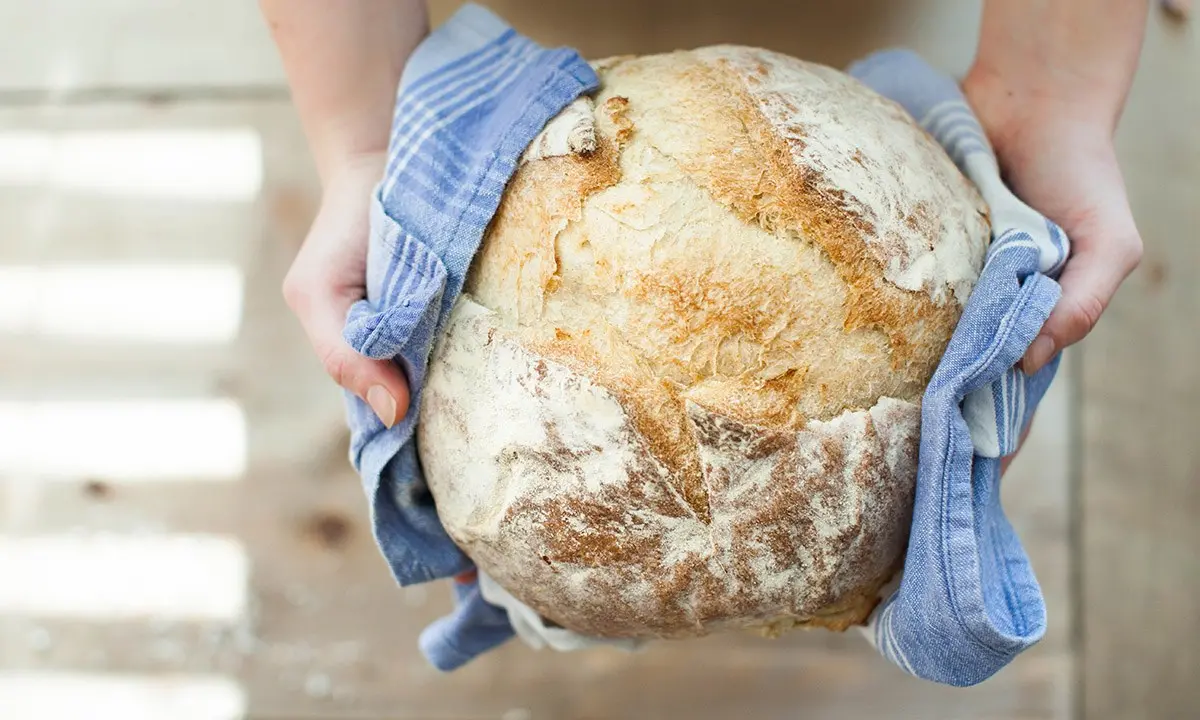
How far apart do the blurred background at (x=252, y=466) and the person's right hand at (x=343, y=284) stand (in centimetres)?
50

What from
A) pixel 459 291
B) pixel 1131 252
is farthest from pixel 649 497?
pixel 1131 252

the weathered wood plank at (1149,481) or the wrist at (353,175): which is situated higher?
the wrist at (353,175)

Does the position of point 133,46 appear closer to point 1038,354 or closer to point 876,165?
point 876,165

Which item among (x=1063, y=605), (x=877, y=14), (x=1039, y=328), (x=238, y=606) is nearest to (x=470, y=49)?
(x=1039, y=328)

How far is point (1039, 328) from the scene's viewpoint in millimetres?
822

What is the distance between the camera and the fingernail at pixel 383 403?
882 millimetres

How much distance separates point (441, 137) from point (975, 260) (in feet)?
1.61

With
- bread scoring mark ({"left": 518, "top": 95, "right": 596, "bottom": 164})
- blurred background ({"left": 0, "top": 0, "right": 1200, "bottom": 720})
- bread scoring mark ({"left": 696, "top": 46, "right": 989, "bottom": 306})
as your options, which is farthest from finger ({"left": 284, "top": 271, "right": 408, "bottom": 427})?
blurred background ({"left": 0, "top": 0, "right": 1200, "bottom": 720})

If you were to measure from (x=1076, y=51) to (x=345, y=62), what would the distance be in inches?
30.0

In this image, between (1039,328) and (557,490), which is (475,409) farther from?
(1039,328)

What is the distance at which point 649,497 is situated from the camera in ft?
2.59

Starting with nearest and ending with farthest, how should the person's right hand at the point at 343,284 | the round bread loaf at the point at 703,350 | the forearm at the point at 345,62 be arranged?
the round bread loaf at the point at 703,350
the person's right hand at the point at 343,284
the forearm at the point at 345,62

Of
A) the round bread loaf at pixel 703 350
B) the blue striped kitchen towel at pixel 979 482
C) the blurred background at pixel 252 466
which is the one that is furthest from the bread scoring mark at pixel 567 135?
the blurred background at pixel 252 466

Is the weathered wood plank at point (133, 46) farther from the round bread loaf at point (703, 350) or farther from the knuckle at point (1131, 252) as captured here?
the knuckle at point (1131, 252)
